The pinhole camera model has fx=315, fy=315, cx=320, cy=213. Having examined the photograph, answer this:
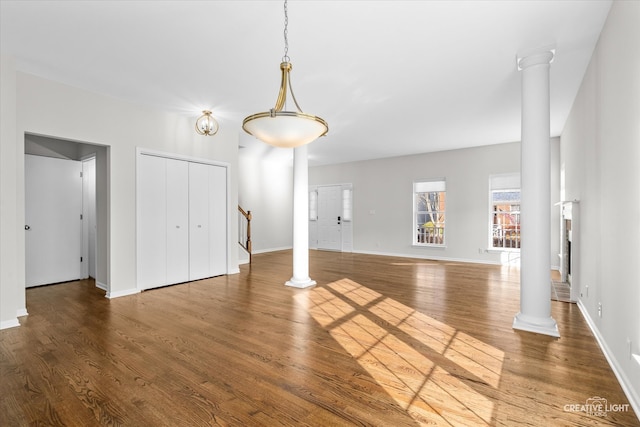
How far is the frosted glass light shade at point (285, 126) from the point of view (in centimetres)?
223

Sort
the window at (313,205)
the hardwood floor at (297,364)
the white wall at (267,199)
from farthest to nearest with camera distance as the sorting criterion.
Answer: the window at (313,205) → the white wall at (267,199) → the hardwood floor at (297,364)

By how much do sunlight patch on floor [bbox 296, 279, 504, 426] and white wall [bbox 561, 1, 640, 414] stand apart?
860mm

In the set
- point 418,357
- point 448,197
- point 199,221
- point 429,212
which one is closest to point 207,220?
point 199,221

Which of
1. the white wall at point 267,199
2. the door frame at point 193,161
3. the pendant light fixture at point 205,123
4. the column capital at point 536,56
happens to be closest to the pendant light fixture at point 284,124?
the column capital at point 536,56

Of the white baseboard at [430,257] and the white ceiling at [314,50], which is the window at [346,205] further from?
the white ceiling at [314,50]

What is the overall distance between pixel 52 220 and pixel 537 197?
681 centimetres

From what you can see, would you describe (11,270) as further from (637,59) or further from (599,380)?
(637,59)

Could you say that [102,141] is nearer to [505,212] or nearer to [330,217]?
[330,217]

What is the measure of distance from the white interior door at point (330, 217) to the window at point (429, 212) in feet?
7.95

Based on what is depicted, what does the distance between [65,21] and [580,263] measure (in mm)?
6101

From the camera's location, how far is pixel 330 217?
10.1 metres

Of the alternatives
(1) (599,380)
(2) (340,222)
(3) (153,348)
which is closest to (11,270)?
(3) (153,348)

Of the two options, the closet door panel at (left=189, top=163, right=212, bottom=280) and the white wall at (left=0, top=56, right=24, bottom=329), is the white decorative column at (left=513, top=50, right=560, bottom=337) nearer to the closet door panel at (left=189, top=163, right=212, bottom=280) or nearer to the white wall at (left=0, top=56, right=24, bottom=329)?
the closet door panel at (left=189, top=163, right=212, bottom=280)

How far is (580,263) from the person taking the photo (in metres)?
3.99
